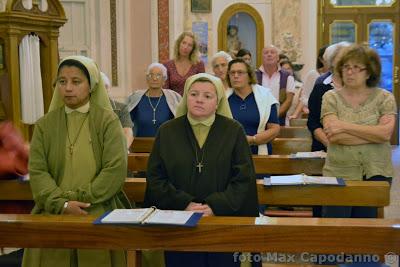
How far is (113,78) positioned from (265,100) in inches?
277

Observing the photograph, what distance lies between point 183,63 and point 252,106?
1.59 meters

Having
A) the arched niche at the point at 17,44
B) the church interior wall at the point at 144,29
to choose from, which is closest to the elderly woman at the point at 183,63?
the arched niche at the point at 17,44

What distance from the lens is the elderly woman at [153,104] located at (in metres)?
5.28

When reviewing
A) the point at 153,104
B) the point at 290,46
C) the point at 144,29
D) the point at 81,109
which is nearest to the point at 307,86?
the point at 153,104

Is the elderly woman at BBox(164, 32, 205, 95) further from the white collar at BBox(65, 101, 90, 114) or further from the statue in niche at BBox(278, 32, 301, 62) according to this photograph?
the statue in niche at BBox(278, 32, 301, 62)

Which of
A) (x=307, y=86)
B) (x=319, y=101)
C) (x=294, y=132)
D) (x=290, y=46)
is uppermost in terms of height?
(x=290, y=46)

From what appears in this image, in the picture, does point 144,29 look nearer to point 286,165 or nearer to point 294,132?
point 294,132

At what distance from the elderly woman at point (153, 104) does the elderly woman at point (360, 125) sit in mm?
2039

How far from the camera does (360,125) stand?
3.45 m

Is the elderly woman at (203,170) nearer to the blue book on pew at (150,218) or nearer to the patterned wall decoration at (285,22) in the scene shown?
the blue book on pew at (150,218)

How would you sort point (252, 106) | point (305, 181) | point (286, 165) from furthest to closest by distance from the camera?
point (252, 106)
point (286, 165)
point (305, 181)

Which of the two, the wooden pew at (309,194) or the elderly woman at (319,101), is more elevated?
the elderly woman at (319,101)

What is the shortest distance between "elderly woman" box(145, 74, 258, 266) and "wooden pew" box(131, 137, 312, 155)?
2.04 m

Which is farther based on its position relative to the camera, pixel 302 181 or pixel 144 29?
pixel 144 29
